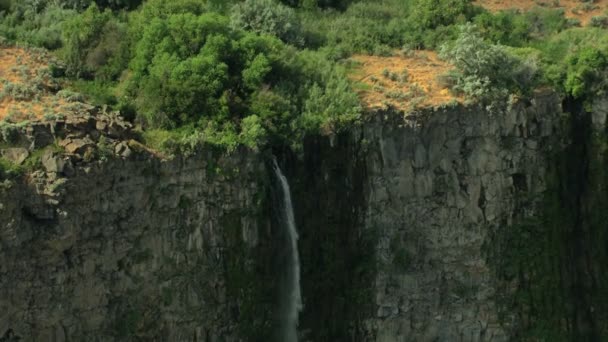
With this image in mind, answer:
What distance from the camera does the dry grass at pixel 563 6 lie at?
123ft

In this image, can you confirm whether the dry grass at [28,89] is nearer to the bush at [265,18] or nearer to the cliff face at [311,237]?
the cliff face at [311,237]

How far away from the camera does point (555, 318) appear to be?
101 ft

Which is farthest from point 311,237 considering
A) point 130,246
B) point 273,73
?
point 130,246

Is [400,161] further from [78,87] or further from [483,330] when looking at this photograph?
[78,87]

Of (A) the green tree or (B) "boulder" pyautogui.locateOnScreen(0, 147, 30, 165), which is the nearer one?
(B) "boulder" pyautogui.locateOnScreen(0, 147, 30, 165)

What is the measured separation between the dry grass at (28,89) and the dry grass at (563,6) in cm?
1664

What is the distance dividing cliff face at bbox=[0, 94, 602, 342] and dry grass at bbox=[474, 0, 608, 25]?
26.7 feet

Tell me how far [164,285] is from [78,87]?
6.12 meters

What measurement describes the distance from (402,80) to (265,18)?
477cm

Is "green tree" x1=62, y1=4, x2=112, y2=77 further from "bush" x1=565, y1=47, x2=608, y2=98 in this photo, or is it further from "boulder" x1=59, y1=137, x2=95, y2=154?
"bush" x1=565, y1=47, x2=608, y2=98

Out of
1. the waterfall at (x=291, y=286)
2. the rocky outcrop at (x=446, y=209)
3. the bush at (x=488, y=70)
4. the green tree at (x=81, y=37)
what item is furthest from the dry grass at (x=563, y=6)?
the green tree at (x=81, y=37)

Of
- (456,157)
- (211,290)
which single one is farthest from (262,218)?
(456,157)

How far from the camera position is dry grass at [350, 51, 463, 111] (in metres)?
29.5

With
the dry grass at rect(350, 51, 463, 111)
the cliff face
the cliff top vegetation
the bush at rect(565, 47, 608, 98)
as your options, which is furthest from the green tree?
the bush at rect(565, 47, 608, 98)
